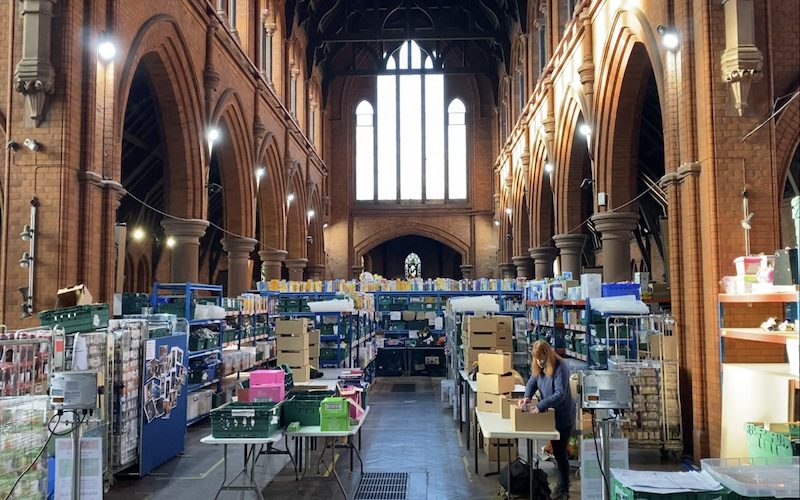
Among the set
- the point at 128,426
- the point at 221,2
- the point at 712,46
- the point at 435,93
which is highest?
the point at 435,93

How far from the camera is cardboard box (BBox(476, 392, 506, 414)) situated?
678 cm

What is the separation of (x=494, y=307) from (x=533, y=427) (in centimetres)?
535

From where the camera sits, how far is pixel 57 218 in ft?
25.7

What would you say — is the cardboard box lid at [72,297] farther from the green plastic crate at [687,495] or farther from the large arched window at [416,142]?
the large arched window at [416,142]

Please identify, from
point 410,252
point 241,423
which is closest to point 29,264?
point 241,423

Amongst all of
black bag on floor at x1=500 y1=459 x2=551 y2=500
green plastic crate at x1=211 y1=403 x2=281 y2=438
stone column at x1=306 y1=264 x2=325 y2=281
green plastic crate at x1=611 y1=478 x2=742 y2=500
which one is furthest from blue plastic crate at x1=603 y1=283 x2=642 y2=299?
stone column at x1=306 y1=264 x2=325 y2=281

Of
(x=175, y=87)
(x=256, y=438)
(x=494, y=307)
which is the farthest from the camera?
(x=175, y=87)

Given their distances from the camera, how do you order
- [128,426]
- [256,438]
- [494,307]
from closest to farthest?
[256,438]
[128,426]
[494,307]

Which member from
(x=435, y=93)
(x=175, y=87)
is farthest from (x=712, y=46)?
(x=435, y=93)

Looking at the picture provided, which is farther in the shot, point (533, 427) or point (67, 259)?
point (67, 259)

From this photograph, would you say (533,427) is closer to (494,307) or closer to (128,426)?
(128,426)

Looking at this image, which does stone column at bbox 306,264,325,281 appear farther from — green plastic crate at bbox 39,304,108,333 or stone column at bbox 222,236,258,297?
green plastic crate at bbox 39,304,108,333

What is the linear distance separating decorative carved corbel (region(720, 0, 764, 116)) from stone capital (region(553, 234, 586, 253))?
8.45m

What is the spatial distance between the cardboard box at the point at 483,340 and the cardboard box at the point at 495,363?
1643 millimetres
